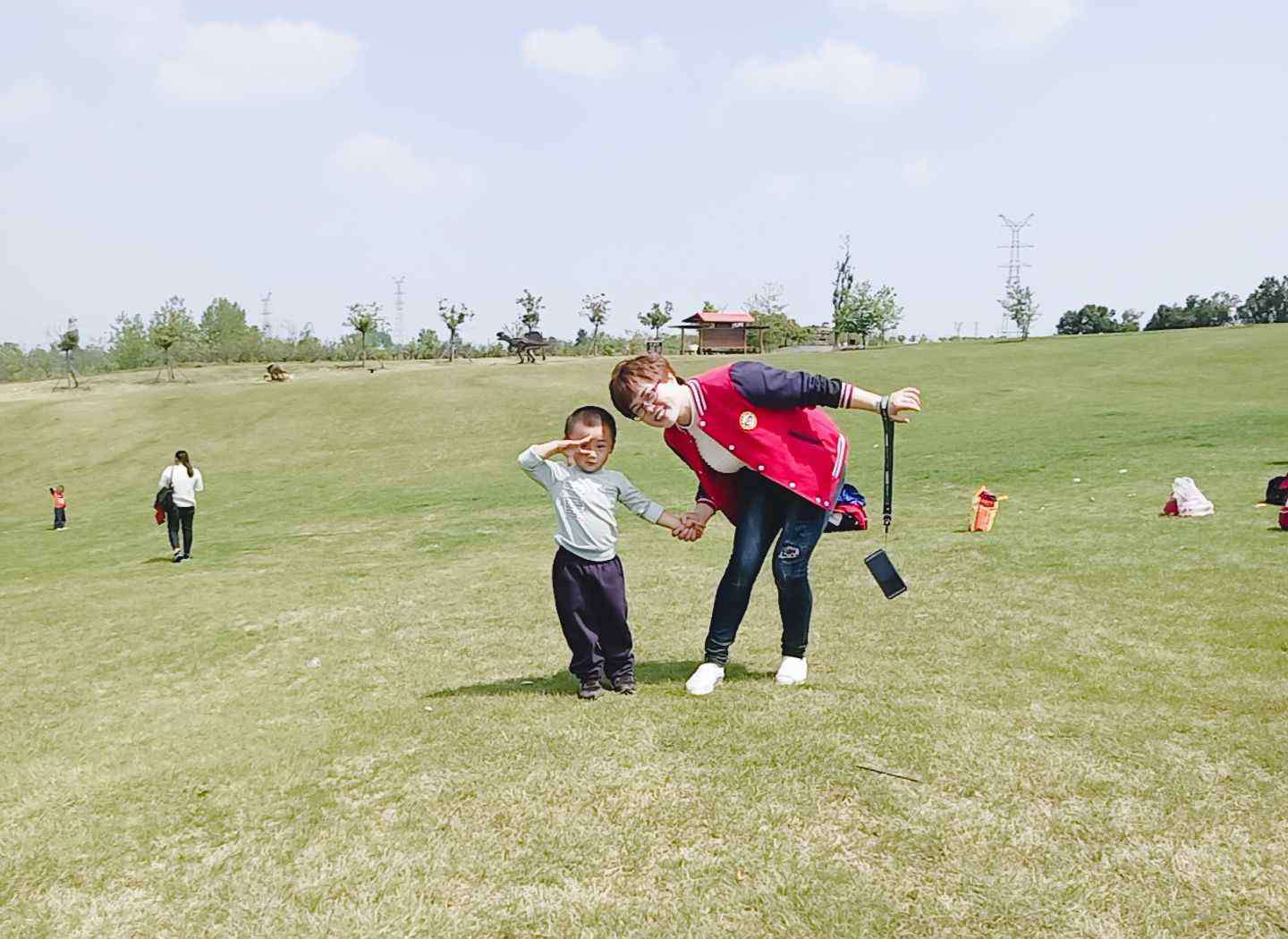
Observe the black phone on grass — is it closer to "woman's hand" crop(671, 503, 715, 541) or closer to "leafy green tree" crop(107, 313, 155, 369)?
"woman's hand" crop(671, 503, 715, 541)

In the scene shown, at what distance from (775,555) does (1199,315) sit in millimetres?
92138

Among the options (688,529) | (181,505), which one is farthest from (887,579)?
(181,505)

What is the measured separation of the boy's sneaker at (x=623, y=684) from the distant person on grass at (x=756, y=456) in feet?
1.14

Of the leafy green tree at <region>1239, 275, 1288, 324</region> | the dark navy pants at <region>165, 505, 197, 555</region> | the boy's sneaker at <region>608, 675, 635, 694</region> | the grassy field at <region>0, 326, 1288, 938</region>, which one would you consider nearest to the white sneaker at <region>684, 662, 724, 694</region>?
the grassy field at <region>0, 326, 1288, 938</region>

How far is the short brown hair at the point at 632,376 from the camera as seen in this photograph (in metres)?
5.17

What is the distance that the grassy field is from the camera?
343cm

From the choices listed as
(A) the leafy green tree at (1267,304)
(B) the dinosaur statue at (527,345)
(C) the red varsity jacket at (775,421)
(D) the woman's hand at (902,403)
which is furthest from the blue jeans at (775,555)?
(A) the leafy green tree at (1267,304)

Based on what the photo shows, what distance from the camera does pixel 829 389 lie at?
517 cm

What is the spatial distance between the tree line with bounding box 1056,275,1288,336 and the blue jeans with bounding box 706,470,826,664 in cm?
8720

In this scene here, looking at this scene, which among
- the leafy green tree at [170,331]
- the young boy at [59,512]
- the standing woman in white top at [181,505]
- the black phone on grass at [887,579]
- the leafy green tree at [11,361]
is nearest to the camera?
the black phone on grass at [887,579]

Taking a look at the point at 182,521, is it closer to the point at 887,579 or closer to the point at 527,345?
the point at 887,579

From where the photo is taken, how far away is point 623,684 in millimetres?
5574

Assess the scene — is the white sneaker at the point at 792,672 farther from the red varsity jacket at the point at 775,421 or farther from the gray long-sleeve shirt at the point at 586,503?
the gray long-sleeve shirt at the point at 586,503

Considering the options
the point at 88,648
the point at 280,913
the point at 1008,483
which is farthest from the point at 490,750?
the point at 1008,483
